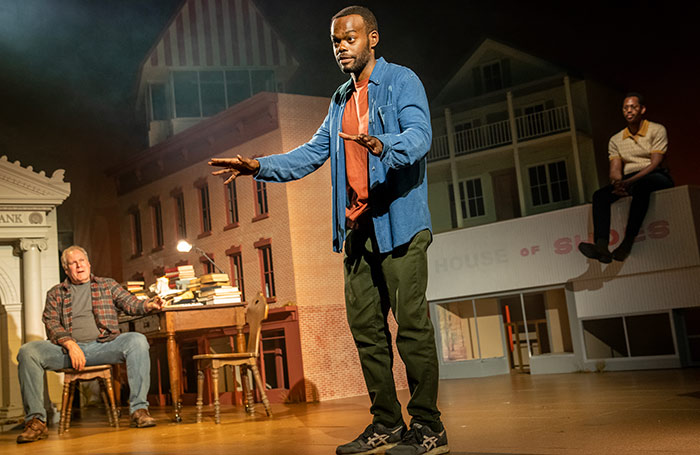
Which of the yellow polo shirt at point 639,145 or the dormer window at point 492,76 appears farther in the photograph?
the dormer window at point 492,76

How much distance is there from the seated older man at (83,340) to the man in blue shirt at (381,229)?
3349 mm

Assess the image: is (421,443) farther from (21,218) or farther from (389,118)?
(21,218)

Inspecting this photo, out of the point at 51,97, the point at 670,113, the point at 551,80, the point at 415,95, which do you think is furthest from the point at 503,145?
A: the point at 415,95

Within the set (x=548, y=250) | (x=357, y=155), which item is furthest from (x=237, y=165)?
(x=548, y=250)

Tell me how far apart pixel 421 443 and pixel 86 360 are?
4002 millimetres

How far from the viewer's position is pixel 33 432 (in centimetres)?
531

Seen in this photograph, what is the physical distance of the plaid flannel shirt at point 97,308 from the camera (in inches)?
226

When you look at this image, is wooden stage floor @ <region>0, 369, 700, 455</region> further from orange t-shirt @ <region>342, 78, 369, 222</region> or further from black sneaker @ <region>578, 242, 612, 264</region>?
black sneaker @ <region>578, 242, 612, 264</region>

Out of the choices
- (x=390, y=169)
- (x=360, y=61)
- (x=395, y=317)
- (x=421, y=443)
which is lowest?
(x=421, y=443)

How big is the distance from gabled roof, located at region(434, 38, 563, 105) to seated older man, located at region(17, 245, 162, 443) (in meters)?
12.7

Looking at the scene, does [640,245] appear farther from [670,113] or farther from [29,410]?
[29,410]

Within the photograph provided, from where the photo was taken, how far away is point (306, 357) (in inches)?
377

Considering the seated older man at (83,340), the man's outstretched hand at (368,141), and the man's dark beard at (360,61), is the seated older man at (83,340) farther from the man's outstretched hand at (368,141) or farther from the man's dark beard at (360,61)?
the man's outstretched hand at (368,141)

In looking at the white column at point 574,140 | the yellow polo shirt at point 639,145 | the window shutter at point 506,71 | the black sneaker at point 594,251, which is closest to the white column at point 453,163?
the window shutter at point 506,71
